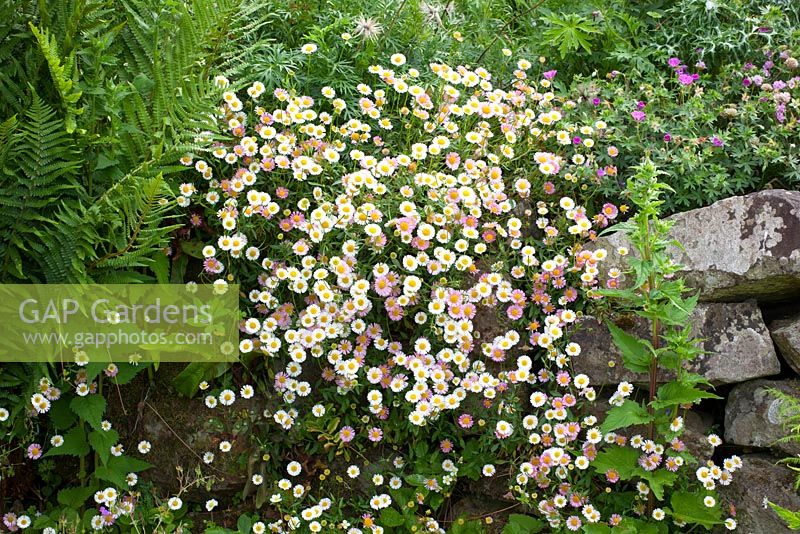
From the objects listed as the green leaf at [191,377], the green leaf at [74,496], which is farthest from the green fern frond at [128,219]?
the green leaf at [74,496]

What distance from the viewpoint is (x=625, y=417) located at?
9.74 ft

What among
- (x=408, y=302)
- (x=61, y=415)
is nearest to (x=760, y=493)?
Result: (x=408, y=302)

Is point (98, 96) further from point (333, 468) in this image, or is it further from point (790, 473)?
point (790, 473)

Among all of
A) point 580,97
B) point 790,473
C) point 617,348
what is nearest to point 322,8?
point 580,97

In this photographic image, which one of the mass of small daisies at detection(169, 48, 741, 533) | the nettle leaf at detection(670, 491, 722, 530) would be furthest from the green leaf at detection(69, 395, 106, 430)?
the nettle leaf at detection(670, 491, 722, 530)

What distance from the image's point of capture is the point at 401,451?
3396mm

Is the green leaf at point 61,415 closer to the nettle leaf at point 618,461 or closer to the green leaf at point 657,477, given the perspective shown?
the nettle leaf at point 618,461

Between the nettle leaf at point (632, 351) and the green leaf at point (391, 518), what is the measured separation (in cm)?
104

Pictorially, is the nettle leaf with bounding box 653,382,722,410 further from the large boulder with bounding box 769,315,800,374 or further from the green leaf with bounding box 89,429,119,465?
the green leaf with bounding box 89,429,119,465

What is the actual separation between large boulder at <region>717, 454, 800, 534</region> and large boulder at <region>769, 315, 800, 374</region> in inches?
15.4

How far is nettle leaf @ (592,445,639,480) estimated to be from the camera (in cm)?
311

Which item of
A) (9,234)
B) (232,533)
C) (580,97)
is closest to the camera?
(9,234)

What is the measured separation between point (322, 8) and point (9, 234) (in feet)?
6.23

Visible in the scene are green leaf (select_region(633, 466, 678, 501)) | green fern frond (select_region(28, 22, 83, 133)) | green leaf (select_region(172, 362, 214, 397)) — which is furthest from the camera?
green leaf (select_region(172, 362, 214, 397))
